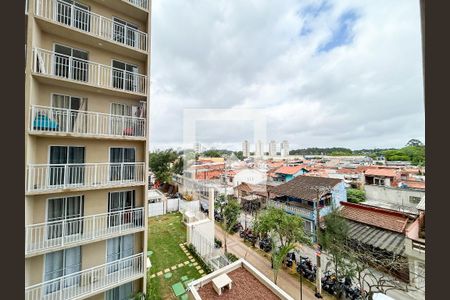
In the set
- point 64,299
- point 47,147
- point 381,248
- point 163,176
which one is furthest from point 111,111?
point 163,176

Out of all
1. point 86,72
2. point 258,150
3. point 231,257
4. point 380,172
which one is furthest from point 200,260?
point 380,172

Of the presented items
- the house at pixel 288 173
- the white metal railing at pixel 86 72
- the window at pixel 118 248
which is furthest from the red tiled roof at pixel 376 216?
the white metal railing at pixel 86 72

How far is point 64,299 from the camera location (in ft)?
11.9

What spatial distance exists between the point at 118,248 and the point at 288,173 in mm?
12206

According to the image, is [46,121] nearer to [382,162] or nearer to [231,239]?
[231,239]

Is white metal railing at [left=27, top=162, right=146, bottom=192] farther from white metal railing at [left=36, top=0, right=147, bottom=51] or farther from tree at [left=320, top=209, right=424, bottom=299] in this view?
tree at [left=320, top=209, right=424, bottom=299]

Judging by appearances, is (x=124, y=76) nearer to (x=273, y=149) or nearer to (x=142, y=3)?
(x=142, y=3)

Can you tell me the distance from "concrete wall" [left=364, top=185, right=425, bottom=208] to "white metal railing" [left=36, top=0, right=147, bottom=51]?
12.9 m

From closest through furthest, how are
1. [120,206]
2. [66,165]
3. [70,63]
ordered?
[66,165], [70,63], [120,206]

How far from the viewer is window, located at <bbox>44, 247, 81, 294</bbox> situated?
3716 mm

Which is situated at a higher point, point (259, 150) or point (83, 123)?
point (83, 123)

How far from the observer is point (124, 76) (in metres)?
4.79

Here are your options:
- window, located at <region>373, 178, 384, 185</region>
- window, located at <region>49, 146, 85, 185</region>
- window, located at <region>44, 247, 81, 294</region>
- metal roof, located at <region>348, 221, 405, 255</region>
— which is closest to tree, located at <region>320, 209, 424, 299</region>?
metal roof, located at <region>348, 221, 405, 255</region>

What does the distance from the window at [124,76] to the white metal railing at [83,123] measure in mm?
966
